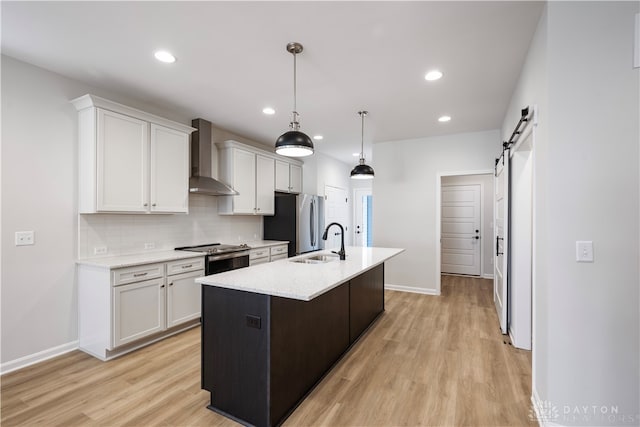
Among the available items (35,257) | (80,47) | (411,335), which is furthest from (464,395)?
(80,47)

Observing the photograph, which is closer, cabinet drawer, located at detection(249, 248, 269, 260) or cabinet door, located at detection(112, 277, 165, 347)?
cabinet door, located at detection(112, 277, 165, 347)

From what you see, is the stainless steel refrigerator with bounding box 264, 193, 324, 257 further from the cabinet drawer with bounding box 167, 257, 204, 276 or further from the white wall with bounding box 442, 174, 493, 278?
the white wall with bounding box 442, 174, 493, 278

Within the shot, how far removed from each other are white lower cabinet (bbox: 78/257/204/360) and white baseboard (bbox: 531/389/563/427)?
320cm

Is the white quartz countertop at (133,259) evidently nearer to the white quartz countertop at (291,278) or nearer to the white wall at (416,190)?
the white quartz countertop at (291,278)

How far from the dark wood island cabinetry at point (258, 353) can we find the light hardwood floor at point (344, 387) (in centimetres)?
12

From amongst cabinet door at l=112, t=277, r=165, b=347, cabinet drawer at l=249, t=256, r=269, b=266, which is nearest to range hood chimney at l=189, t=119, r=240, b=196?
cabinet drawer at l=249, t=256, r=269, b=266

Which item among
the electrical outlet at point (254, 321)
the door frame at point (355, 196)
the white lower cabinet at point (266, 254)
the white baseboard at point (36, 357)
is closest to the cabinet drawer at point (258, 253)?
the white lower cabinet at point (266, 254)

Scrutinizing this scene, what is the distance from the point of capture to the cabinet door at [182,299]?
127 inches

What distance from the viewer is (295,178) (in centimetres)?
586

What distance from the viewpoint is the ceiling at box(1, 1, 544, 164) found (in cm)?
200

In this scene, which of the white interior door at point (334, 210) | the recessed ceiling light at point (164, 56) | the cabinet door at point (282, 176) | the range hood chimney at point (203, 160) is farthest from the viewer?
A: the white interior door at point (334, 210)

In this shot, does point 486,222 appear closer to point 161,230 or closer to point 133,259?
point 161,230

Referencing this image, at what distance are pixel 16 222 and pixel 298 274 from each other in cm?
244

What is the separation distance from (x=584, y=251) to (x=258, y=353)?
1956mm
